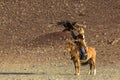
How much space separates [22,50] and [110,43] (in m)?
4.76

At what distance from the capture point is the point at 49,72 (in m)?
22.8

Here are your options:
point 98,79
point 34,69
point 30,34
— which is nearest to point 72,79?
point 98,79

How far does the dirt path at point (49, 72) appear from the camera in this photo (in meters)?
20.2

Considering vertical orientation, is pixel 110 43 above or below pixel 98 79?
below

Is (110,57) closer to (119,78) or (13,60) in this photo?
(13,60)

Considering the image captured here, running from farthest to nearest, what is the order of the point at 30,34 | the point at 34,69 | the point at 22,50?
the point at 30,34, the point at 22,50, the point at 34,69

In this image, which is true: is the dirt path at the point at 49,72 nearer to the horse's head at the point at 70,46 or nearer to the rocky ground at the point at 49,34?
the rocky ground at the point at 49,34

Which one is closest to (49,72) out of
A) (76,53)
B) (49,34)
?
(76,53)

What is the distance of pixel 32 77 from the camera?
2039 centimetres

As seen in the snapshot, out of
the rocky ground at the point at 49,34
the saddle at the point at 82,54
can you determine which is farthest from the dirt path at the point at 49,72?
the saddle at the point at 82,54

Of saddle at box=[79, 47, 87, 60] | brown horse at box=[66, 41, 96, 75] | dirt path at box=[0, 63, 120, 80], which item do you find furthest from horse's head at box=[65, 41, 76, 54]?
dirt path at box=[0, 63, 120, 80]

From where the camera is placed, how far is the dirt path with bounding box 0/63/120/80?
20188mm

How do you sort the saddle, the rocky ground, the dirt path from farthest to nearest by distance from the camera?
the rocky ground < the saddle < the dirt path

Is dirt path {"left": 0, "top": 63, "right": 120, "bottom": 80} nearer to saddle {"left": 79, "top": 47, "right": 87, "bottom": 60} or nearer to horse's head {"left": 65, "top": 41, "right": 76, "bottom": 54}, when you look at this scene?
saddle {"left": 79, "top": 47, "right": 87, "bottom": 60}
